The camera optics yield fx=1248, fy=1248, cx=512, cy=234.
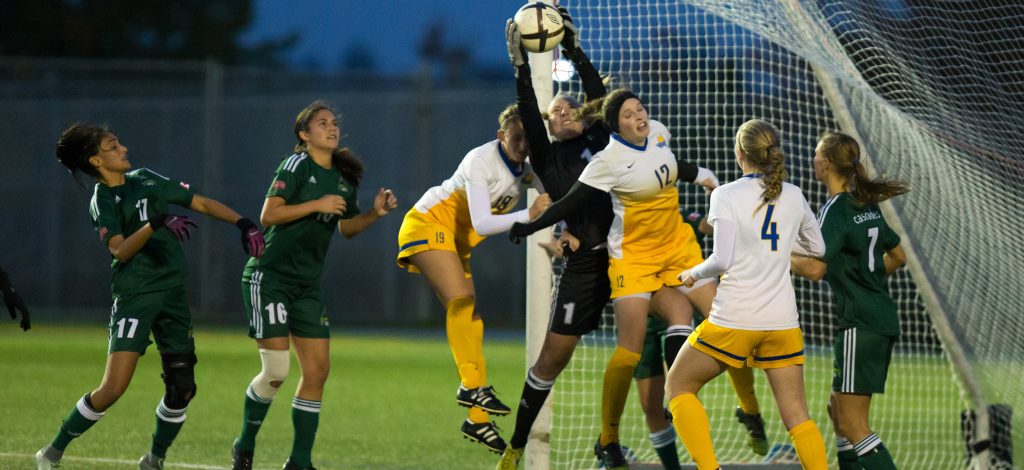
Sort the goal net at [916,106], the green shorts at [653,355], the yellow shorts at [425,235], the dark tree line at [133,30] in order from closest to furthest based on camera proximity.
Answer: the yellow shorts at [425,235], the green shorts at [653,355], the goal net at [916,106], the dark tree line at [133,30]

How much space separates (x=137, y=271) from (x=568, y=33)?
249 cm

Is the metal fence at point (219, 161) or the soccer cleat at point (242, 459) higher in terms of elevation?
the metal fence at point (219, 161)

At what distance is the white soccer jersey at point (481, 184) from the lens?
6.20m

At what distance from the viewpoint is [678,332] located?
242 inches

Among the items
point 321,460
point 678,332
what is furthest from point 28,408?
point 678,332

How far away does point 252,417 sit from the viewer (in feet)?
21.0

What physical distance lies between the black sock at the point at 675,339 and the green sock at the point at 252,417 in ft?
6.77

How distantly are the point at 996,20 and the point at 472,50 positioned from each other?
38.2m

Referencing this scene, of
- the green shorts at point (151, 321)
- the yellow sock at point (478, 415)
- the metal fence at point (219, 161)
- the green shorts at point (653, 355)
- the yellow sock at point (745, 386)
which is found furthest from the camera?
the metal fence at point (219, 161)

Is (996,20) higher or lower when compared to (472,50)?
lower

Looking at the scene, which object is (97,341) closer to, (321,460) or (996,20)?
(321,460)

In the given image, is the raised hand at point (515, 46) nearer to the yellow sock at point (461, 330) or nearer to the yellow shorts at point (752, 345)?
the yellow sock at point (461, 330)

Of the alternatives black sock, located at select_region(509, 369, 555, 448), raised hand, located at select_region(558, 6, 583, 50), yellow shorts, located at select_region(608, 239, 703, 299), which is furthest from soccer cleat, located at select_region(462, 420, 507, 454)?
raised hand, located at select_region(558, 6, 583, 50)

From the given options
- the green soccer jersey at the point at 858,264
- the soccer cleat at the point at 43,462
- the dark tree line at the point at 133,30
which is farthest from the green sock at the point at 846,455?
the dark tree line at the point at 133,30
